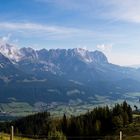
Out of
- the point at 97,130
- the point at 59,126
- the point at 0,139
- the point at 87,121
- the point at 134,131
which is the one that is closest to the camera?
the point at 0,139

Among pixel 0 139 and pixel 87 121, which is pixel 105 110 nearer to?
pixel 87 121

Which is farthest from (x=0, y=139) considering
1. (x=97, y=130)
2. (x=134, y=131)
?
(x=97, y=130)

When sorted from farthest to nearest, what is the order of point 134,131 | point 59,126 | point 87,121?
point 59,126, point 87,121, point 134,131

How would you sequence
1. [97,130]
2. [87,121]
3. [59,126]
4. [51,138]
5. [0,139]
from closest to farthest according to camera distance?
[0,139]
[51,138]
[97,130]
[87,121]
[59,126]

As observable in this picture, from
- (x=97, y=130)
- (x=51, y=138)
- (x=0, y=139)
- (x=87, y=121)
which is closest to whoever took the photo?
(x=0, y=139)

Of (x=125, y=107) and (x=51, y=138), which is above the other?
(x=125, y=107)

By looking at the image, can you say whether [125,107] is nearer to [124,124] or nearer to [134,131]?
[124,124]

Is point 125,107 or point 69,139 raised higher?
point 125,107

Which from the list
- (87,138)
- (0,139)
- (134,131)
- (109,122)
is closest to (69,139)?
(87,138)

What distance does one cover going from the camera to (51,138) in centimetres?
14862

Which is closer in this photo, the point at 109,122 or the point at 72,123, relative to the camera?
the point at 109,122

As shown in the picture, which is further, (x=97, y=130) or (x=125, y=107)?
(x=125, y=107)

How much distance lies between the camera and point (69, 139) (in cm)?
16775

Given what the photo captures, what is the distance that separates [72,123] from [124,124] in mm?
28789
